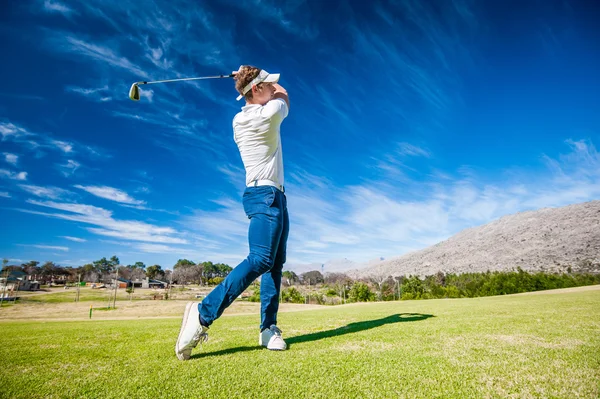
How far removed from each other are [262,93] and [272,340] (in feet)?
8.94

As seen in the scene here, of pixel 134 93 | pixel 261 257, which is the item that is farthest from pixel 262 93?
pixel 134 93

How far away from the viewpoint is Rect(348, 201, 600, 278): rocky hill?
72.1 metres

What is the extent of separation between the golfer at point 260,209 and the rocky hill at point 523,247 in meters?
82.4

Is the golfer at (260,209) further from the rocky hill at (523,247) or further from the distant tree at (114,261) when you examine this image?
the distant tree at (114,261)

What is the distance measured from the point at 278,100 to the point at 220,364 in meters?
2.65

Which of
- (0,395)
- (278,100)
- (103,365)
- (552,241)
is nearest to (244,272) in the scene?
(103,365)

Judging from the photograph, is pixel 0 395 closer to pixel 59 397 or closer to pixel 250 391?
pixel 59 397

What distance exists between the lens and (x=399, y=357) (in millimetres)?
2309

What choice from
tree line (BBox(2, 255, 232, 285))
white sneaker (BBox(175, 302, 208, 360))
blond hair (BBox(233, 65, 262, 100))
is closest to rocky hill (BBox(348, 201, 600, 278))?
tree line (BBox(2, 255, 232, 285))

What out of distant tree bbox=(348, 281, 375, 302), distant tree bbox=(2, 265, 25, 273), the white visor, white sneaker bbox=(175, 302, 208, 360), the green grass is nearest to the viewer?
the green grass

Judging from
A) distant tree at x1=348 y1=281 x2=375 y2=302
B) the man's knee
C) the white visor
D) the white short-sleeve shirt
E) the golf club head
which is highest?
the golf club head

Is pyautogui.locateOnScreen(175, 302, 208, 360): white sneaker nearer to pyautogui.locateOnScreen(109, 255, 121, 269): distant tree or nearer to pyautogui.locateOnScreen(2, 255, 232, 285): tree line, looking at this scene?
pyautogui.locateOnScreen(2, 255, 232, 285): tree line

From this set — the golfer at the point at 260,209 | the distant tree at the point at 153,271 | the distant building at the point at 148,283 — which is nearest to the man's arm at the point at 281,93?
the golfer at the point at 260,209

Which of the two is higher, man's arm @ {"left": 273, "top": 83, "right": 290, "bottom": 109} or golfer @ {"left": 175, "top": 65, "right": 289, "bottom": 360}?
man's arm @ {"left": 273, "top": 83, "right": 290, "bottom": 109}
